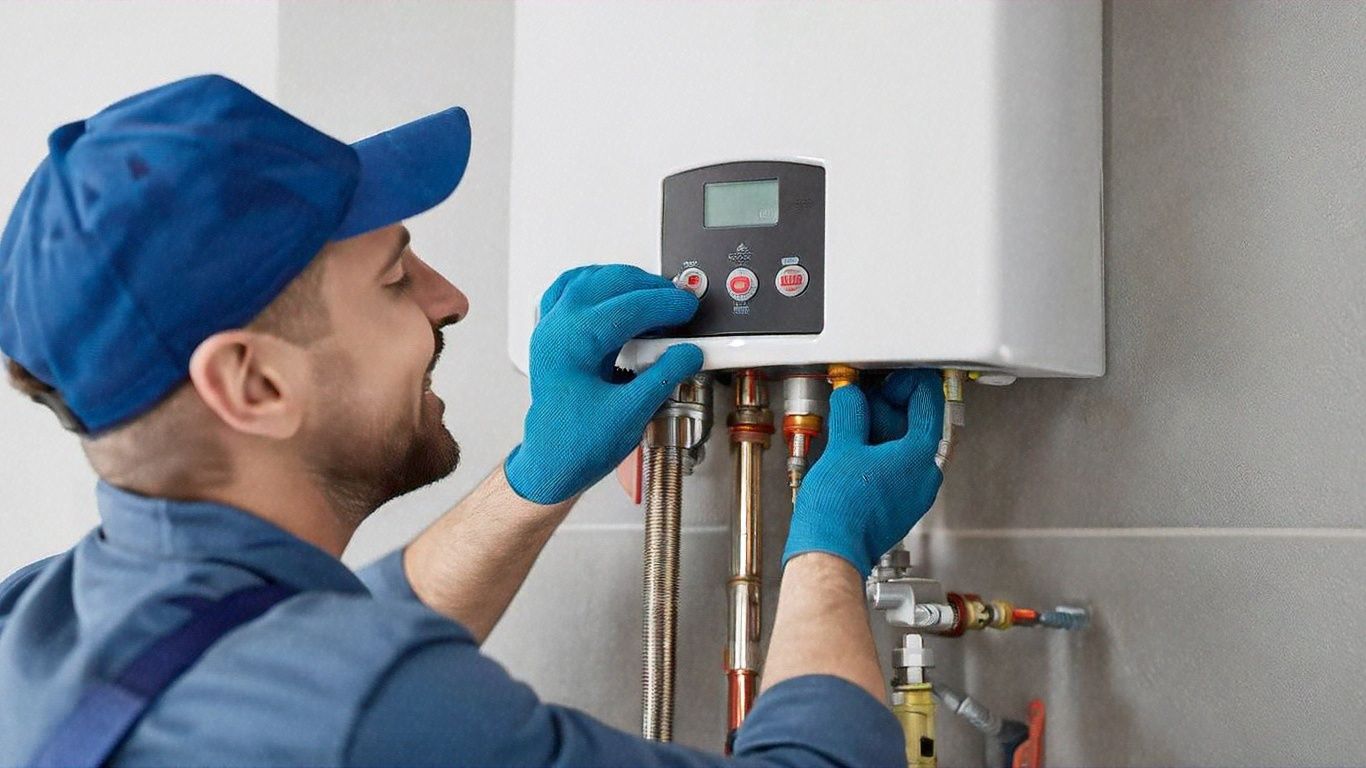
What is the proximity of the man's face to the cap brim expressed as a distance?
0.9 inches

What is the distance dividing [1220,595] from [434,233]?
78 centimetres

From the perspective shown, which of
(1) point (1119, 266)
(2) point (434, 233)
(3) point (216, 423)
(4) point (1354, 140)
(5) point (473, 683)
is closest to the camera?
(5) point (473, 683)

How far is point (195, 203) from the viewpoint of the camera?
0.80m

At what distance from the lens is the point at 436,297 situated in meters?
1.02

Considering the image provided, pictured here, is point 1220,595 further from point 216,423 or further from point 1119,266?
point 216,423

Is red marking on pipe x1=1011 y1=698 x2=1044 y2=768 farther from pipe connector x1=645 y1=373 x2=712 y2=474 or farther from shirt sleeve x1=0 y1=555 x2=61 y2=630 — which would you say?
shirt sleeve x1=0 y1=555 x2=61 y2=630

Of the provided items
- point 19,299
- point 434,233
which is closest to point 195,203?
point 19,299

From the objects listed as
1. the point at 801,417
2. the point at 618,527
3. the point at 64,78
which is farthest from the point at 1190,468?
the point at 64,78

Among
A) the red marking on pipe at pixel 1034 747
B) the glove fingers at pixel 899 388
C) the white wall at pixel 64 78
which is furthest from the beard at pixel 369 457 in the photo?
the white wall at pixel 64 78

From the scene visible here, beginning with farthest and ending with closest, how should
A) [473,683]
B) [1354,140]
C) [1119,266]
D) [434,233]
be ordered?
[434,233] → [1119,266] → [1354,140] → [473,683]

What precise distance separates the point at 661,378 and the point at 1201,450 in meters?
0.39

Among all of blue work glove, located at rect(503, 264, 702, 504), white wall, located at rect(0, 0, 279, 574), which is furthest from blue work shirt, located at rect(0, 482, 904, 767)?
white wall, located at rect(0, 0, 279, 574)

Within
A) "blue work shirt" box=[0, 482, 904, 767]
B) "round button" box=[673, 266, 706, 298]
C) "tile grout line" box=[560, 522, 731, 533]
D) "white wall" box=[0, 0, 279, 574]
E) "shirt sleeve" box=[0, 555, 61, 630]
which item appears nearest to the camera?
"blue work shirt" box=[0, 482, 904, 767]

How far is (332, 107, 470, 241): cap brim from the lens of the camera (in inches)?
35.9
